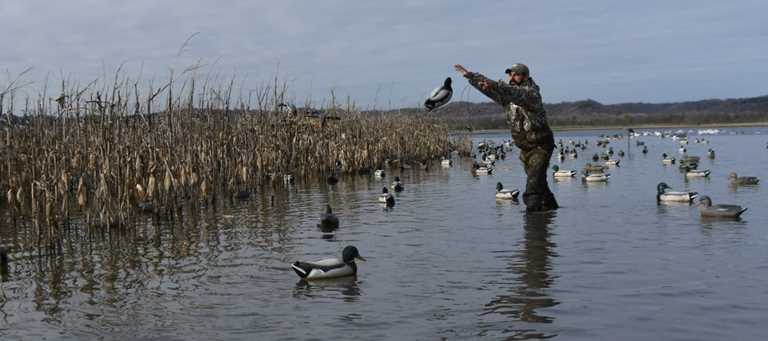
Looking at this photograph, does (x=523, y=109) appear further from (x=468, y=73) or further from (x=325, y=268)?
(x=325, y=268)

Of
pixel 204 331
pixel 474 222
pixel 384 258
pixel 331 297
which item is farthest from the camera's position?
pixel 474 222

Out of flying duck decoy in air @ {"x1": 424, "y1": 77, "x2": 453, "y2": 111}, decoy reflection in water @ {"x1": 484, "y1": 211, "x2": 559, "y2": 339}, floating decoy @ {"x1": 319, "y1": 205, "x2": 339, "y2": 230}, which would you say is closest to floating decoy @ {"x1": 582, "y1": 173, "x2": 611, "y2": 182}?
decoy reflection in water @ {"x1": 484, "y1": 211, "x2": 559, "y2": 339}

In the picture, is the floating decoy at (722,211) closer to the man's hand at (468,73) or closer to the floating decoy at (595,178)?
the man's hand at (468,73)

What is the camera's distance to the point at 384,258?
541 inches

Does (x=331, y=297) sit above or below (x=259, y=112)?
below

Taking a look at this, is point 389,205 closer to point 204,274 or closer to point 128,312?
point 204,274

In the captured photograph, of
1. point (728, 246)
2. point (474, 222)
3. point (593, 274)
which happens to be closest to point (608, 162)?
point (474, 222)

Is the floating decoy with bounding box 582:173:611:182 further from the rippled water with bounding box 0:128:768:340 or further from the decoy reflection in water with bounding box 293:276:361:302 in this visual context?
the decoy reflection in water with bounding box 293:276:361:302

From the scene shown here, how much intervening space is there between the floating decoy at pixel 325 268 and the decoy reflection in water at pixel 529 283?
7.09 ft

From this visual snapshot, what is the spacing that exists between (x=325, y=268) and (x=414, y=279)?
1.24 meters

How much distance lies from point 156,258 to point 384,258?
3.73 m

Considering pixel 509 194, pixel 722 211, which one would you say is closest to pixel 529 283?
pixel 722 211

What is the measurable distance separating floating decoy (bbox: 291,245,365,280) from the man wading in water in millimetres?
5465

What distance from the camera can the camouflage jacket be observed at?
16.4m
